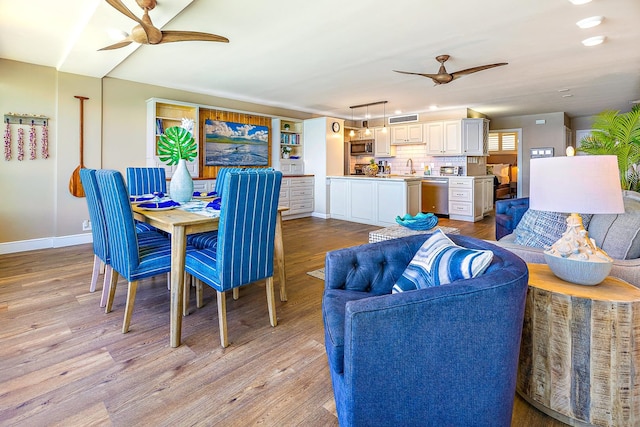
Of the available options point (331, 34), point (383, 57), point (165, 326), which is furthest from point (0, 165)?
point (383, 57)

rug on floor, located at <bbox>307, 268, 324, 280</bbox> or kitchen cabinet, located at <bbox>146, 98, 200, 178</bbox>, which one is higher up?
kitchen cabinet, located at <bbox>146, 98, 200, 178</bbox>

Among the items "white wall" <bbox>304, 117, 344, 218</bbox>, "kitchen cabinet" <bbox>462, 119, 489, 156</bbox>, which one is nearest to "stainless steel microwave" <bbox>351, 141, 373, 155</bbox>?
"white wall" <bbox>304, 117, 344, 218</bbox>

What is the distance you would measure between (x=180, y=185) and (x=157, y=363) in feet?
5.08

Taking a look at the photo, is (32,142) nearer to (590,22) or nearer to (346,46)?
(346,46)

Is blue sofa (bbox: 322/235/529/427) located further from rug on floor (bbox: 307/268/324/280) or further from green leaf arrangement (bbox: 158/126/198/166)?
green leaf arrangement (bbox: 158/126/198/166)

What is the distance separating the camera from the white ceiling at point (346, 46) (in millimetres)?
2854

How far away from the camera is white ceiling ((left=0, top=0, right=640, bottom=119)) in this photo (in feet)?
9.36

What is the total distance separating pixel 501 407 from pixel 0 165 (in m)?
5.56

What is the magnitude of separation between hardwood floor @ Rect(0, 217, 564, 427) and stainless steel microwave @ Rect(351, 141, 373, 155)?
20.0 feet

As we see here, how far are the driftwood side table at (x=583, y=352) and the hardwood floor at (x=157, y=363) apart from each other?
15 cm

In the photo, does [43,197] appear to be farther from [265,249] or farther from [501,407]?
[501,407]

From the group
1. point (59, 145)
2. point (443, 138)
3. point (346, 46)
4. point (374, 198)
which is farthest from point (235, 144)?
point (443, 138)

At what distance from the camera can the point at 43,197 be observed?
450cm

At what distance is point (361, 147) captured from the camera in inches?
342
